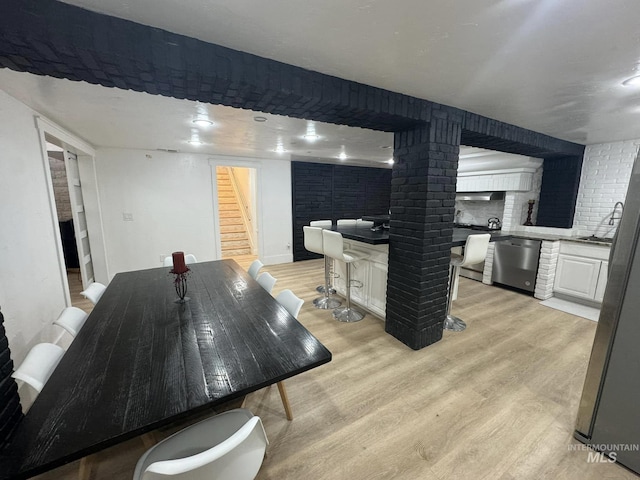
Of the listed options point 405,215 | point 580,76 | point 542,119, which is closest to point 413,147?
point 405,215

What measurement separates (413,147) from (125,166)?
4.45 metres

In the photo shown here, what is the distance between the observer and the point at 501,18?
44.4 inches

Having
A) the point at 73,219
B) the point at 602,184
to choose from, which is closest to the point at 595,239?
the point at 602,184

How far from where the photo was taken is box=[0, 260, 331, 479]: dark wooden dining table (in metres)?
0.84

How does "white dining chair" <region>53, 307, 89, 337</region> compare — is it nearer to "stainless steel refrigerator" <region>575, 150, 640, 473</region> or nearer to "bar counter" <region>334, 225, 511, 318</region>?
"bar counter" <region>334, 225, 511, 318</region>

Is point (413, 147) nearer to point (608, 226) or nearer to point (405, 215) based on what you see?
point (405, 215)

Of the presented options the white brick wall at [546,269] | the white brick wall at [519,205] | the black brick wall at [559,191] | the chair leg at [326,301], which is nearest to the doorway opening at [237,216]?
the chair leg at [326,301]

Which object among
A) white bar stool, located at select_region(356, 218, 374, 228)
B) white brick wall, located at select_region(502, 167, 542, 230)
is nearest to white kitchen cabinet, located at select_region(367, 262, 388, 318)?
white bar stool, located at select_region(356, 218, 374, 228)

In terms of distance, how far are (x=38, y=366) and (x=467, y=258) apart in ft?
10.6

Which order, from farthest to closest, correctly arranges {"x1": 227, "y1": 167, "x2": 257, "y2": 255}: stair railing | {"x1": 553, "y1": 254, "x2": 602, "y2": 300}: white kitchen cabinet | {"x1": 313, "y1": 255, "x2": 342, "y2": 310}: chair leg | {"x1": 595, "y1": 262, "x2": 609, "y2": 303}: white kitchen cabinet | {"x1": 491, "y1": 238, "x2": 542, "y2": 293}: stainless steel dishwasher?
{"x1": 227, "y1": 167, "x2": 257, "y2": 255}: stair railing
{"x1": 491, "y1": 238, "x2": 542, "y2": 293}: stainless steel dishwasher
{"x1": 313, "y1": 255, "x2": 342, "y2": 310}: chair leg
{"x1": 553, "y1": 254, "x2": 602, "y2": 300}: white kitchen cabinet
{"x1": 595, "y1": 262, "x2": 609, "y2": 303}: white kitchen cabinet

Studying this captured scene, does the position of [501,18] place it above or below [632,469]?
above

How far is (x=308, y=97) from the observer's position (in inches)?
64.2

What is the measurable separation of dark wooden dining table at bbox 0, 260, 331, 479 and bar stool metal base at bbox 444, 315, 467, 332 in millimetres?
2078

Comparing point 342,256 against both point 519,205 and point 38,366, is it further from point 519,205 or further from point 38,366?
point 519,205
